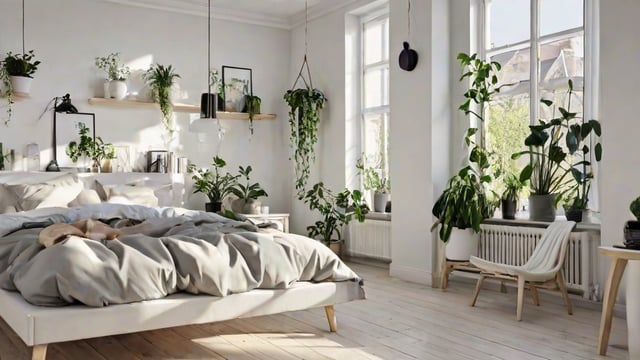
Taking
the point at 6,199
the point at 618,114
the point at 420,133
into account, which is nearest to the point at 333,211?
the point at 420,133

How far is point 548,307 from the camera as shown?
4.88 m

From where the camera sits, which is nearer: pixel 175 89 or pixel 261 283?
pixel 261 283

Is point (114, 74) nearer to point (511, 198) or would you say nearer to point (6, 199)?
point (6, 199)

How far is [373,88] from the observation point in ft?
24.3

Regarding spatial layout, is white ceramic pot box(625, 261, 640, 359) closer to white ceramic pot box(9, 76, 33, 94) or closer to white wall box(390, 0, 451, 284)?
white wall box(390, 0, 451, 284)

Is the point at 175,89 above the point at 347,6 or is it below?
below

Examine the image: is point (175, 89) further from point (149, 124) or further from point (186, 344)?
point (186, 344)

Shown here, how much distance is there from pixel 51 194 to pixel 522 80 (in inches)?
176

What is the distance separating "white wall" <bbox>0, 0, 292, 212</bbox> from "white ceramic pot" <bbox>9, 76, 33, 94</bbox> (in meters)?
0.23

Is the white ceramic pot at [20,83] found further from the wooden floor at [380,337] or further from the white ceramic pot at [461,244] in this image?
the white ceramic pot at [461,244]

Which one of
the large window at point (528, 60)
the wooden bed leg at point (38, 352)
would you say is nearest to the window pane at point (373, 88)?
the large window at point (528, 60)

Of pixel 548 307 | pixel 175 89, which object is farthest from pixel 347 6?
pixel 548 307

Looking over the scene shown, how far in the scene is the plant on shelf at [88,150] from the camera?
6.79 m

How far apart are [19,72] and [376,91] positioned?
389cm
